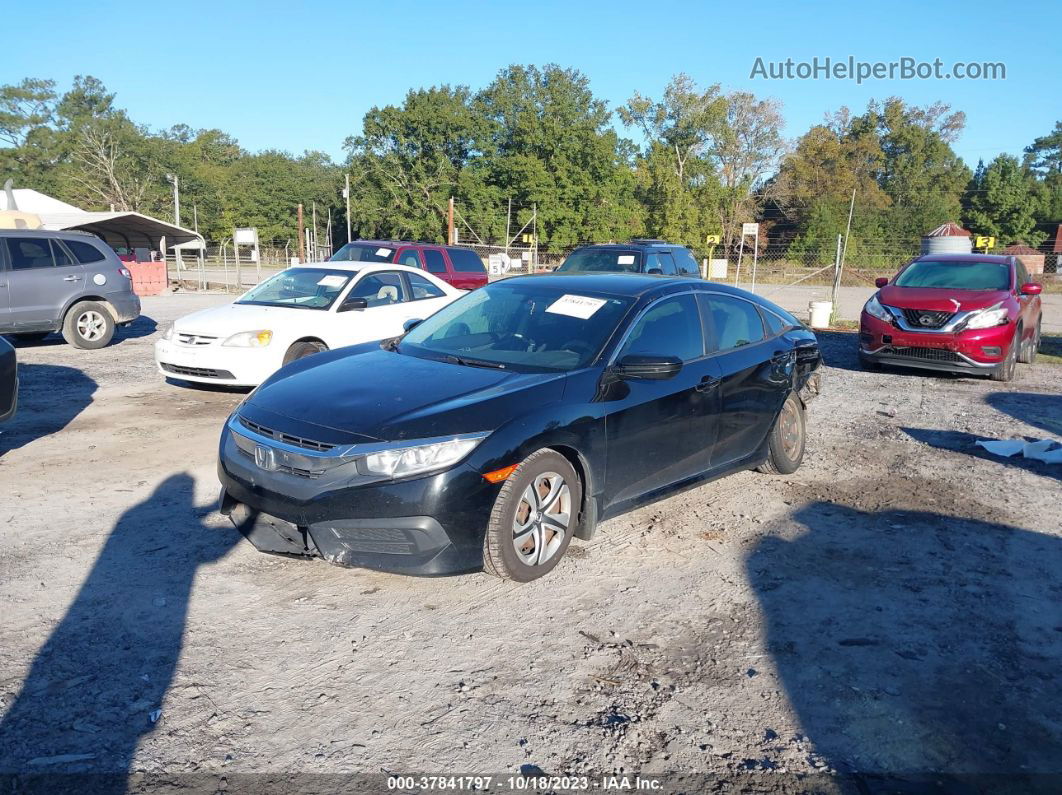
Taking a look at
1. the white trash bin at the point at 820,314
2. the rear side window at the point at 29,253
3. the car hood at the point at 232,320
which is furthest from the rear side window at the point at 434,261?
the white trash bin at the point at 820,314

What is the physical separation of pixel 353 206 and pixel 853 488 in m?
56.7

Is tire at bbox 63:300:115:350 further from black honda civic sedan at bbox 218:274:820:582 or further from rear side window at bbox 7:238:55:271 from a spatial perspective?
black honda civic sedan at bbox 218:274:820:582

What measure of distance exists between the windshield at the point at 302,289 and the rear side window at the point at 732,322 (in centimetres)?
478

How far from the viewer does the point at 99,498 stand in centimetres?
541

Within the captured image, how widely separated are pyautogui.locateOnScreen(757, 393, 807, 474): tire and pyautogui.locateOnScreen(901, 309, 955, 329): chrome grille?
213 inches

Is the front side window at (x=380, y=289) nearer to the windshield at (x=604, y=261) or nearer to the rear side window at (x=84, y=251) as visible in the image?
the windshield at (x=604, y=261)

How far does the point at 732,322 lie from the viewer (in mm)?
5715

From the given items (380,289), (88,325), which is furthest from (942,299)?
(88,325)

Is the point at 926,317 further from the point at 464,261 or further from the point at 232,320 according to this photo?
the point at 464,261

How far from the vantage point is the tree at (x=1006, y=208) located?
192 feet

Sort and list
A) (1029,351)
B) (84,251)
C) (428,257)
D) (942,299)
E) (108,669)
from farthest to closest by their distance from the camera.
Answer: (428,257)
(1029,351)
(84,251)
(942,299)
(108,669)

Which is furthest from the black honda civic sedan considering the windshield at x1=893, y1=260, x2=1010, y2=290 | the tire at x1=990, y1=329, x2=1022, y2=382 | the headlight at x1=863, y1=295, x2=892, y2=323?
the windshield at x1=893, y1=260, x2=1010, y2=290

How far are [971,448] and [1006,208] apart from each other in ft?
204

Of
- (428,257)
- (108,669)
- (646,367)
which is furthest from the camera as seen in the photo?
(428,257)
